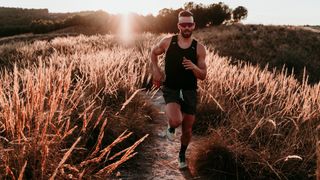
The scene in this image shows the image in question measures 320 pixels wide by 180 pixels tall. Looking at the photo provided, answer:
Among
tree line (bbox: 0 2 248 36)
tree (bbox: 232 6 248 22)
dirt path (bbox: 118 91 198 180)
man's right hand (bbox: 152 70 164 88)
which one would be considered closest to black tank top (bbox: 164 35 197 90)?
man's right hand (bbox: 152 70 164 88)

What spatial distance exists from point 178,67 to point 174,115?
59 cm

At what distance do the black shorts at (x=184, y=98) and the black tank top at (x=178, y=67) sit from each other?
0.17ft

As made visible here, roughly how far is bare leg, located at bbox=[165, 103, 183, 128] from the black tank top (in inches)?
9.9

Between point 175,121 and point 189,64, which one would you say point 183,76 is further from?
point 175,121

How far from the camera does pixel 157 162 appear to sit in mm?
4617

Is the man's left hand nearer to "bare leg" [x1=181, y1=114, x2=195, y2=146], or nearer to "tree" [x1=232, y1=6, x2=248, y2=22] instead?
"bare leg" [x1=181, y1=114, x2=195, y2=146]

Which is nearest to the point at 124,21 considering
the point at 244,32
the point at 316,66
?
the point at 244,32

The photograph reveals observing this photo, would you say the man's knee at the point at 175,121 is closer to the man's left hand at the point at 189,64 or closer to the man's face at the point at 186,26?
the man's left hand at the point at 189,64

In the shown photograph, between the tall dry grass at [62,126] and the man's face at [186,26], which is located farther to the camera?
the man's face at [186,26]

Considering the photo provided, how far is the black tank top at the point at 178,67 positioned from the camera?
4.47 meters

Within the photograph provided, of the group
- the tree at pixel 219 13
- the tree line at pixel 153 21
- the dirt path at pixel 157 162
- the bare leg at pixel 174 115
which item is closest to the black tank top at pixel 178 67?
the bare leg at pixel 174 115

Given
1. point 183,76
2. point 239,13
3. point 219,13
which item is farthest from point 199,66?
point 239,13

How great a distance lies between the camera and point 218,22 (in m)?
46.4

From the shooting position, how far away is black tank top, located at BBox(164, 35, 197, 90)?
4.47m
